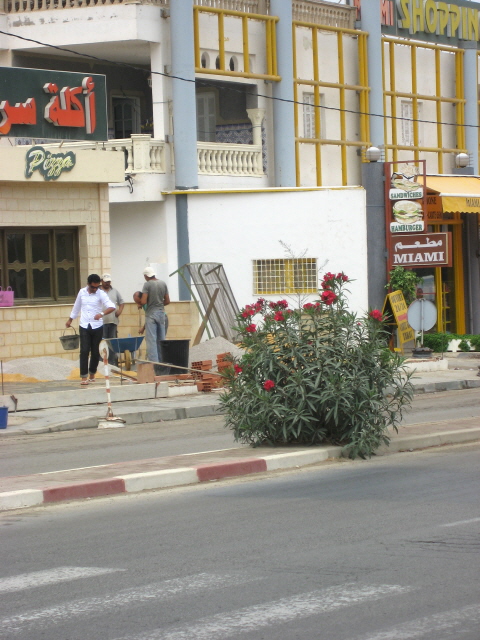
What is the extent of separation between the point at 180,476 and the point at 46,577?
3.21 metres

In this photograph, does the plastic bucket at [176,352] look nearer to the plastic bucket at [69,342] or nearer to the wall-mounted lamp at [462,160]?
the plastic bucket at [69,342]

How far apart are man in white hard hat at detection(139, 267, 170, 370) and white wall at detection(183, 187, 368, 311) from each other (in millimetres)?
5740

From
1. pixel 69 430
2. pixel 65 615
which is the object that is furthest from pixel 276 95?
pixel 65 615

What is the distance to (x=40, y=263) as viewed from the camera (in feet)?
68.2

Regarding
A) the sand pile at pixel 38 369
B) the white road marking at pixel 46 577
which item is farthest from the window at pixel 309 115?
the white road marking at pixel 46 577

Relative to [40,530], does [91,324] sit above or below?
above

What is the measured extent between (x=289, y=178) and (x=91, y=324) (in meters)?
11.5

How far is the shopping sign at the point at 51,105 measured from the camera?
1989cm

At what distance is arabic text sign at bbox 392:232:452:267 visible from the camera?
23531mm

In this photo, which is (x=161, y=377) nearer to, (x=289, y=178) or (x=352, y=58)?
(x=289, y=178)

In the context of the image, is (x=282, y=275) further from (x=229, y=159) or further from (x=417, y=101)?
(x=417, y=101)

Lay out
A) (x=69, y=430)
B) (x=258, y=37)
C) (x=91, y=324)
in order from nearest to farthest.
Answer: (x=69, y=430), (x=91, y=324), (x=258, y=37)

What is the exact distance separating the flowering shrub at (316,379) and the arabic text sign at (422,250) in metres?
13.0

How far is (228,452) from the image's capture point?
1072 centimetres
